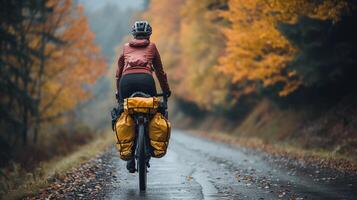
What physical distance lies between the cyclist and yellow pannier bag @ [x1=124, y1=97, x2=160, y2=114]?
32 centimetres

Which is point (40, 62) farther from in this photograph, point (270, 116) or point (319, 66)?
point (319, 66)

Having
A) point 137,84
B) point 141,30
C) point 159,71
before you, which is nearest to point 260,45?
point 159,71

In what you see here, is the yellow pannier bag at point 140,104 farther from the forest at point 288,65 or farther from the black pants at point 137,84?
the forest at point 288,65

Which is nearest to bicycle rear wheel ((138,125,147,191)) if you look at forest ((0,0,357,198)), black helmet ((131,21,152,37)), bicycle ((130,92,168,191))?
bicycle ((130,92,168,191))

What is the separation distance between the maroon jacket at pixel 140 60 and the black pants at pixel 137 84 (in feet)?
0.31

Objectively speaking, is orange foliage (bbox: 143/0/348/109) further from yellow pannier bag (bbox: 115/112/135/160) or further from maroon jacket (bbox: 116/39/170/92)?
yellow pannier bag (bbox: 115/112/135/160)

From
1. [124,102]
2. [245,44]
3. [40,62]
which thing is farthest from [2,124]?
[124,102]

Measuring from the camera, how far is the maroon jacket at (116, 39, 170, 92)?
9.20 metres

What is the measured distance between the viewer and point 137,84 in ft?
29.7

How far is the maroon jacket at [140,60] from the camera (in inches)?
362

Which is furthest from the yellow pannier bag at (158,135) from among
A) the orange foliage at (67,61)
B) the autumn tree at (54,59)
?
the orange foliage at (67,61)

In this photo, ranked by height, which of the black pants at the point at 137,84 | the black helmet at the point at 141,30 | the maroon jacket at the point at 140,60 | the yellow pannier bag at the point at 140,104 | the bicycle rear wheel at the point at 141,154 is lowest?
the bicycle rear wheel at the point at 141,154

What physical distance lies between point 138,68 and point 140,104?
70 centimetres

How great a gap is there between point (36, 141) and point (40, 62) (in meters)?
4.32
